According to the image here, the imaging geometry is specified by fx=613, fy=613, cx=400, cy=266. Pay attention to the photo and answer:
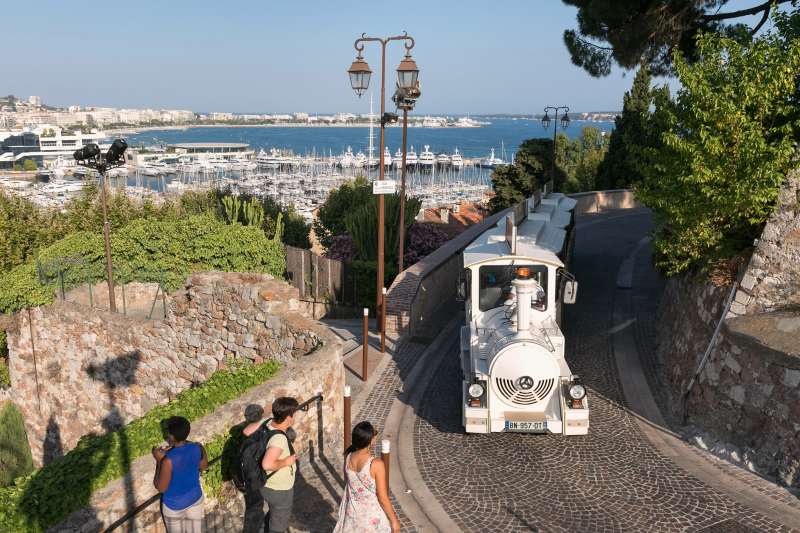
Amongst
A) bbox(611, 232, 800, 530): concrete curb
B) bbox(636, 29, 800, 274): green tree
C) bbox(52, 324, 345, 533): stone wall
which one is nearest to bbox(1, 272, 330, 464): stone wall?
bbox(52, 324, 345, 533): stone wall

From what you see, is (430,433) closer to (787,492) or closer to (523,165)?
(787,492)

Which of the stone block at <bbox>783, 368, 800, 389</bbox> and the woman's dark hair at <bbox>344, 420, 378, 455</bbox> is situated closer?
the woman's dark hair at <bbox>344, 420, 378, 455</bbox>

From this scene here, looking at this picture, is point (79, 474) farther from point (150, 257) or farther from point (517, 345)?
point (150, 257)

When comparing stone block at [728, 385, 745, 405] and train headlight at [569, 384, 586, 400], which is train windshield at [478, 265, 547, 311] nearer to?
train headlight at [569, 384, 586, 400]

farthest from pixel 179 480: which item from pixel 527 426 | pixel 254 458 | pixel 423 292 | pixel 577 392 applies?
pixel 423 292

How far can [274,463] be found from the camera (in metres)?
6.41

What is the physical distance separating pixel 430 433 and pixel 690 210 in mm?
6169

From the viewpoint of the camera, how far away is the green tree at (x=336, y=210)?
28.2m

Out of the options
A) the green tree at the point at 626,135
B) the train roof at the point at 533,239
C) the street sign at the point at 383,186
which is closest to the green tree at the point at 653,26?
the train roof at the point at 533,239

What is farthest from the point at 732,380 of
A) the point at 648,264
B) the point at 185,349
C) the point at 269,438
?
the point at 648,264

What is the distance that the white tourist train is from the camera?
363 inches

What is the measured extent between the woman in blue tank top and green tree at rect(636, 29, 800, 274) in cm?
894

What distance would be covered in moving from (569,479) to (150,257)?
1392 cm

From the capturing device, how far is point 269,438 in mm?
6648
